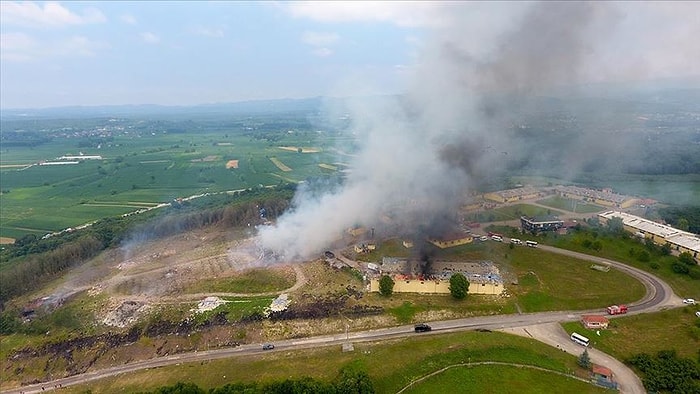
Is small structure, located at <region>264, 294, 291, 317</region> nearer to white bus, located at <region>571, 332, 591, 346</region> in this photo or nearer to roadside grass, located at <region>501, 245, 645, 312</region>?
roadside grass, located at <region>501, 245, 645, 312</region>

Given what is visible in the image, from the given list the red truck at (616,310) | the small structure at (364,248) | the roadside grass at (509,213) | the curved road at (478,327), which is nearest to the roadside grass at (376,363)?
the curved road at (478,327)

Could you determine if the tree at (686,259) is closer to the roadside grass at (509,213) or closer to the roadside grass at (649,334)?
the roadside grass at (649,334)

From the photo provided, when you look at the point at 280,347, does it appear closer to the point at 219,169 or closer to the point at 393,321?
the point at 393,321

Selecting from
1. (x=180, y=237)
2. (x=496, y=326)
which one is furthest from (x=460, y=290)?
(x=180, y=237)

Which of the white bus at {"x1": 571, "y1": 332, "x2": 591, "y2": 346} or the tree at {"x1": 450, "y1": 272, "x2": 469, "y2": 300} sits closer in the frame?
the white bus at {"x1": 571, "y1": 332, "x2": 591, "y2": 346}

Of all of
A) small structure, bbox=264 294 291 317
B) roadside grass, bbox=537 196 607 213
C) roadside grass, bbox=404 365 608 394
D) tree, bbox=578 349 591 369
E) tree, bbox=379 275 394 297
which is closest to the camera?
roadside grass, bbox=404 365 608 394

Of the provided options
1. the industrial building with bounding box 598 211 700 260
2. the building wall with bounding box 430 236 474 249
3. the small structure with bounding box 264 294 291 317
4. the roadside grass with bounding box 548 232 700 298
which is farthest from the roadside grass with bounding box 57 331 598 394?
the industrial building with bounding box 598 211 700 260

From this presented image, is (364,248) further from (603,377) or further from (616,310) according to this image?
(603,377)

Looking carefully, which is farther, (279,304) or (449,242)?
(449,242)

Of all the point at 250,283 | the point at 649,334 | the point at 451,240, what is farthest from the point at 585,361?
the point at 250,283
